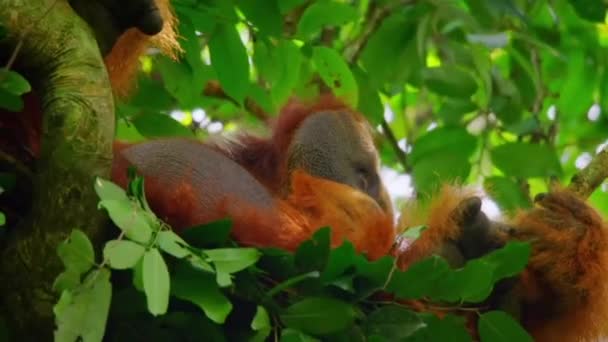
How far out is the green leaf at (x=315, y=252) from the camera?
2086 millimetres

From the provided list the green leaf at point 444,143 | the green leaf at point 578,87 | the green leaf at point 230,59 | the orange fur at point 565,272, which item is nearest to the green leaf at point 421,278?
the orange fur at point 565,272

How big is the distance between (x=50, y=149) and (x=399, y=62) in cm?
186

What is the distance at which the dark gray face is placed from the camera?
9.46 feet

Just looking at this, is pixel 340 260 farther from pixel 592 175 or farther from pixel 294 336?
pixel 592 175

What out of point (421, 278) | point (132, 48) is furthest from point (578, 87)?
point (421, 278)

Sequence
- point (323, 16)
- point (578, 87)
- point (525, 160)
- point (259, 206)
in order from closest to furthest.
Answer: point (259, 206)
point (323, 16)
point (525, 160)
point (578, 87)

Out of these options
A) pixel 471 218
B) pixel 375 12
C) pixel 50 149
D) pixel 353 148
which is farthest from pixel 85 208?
pixel 375 12

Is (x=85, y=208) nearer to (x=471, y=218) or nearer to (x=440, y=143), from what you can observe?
(x=471, y=218)

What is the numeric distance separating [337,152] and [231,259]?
99 centimetres

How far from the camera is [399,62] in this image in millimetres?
3668

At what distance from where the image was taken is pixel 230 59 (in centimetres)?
304

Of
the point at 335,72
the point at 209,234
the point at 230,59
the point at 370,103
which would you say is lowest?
the point at 370,103

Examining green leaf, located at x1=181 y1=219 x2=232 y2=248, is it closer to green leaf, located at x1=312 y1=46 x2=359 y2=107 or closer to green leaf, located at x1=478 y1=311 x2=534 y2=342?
green leaf, located at x1=478 y1=311 x2=534 y2=342

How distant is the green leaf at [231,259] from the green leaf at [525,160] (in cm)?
168
